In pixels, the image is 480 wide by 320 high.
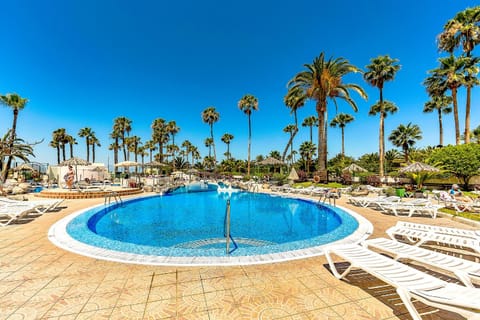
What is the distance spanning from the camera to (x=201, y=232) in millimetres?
7090

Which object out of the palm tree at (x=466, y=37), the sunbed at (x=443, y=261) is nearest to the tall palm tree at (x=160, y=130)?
the palm tree at (x=466, y=37)

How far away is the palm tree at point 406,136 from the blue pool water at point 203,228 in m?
26.8

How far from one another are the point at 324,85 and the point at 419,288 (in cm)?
1779

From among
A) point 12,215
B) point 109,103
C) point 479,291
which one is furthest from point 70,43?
point 479,291

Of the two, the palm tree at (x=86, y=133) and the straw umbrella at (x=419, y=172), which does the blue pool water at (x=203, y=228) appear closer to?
the straw umbrella at (x=419, y=172)

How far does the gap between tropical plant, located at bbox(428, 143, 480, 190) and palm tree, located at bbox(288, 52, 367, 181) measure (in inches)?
297

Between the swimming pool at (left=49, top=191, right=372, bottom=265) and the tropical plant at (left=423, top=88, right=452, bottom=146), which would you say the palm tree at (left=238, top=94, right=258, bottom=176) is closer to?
the tropical plant at (left=423, top=88, right=452, bottom=146)

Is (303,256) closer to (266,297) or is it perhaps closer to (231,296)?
(266,297)

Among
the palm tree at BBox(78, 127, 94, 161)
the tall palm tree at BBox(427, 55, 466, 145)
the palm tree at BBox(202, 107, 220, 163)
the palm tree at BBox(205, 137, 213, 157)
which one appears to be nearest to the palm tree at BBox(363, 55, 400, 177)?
the tall palm tree at BBox(427, 55, 466, 145)

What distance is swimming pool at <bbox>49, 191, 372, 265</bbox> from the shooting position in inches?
157

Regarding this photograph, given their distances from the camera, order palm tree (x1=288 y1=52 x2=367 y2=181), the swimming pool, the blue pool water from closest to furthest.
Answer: the swimming pool, the blue pool water, palm tree (x1=288 y1=52 x2=367 y2=181)

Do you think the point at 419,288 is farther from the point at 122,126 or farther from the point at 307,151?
the point at 122,126

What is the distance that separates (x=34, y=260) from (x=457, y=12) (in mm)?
30785

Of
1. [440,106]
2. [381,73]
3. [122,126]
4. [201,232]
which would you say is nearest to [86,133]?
[122,126]
